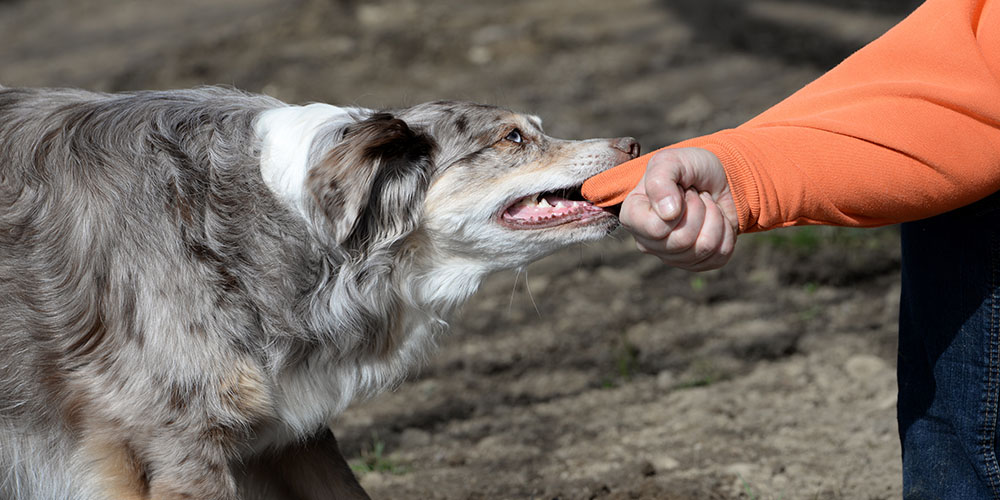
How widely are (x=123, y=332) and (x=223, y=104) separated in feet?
2.42

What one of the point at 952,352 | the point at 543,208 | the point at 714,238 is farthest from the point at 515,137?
the point at 952,352

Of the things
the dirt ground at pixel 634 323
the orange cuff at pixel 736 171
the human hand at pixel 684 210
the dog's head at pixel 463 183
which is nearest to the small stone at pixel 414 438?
the dirt ground at pixel 634 323

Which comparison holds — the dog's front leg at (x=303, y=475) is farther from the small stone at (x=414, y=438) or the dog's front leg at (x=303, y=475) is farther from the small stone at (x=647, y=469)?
the small stone at (x=647, y=469)

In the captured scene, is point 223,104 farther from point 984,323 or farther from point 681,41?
point 681,41

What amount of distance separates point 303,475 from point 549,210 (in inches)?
43.1

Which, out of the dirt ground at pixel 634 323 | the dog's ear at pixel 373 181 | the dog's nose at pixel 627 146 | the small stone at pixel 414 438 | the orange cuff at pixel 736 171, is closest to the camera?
the orange cuff at pixel 736 171

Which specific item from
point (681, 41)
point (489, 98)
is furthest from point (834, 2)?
point (489, 98)

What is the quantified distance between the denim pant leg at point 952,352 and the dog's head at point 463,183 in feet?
2.69

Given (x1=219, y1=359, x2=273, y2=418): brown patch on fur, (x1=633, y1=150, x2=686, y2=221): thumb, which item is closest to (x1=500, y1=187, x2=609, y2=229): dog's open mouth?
(x1=633, y1=150, x2=686, y2=221): thumb

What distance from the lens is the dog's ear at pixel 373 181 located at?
2.56 m

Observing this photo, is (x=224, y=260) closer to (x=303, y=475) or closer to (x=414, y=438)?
(x=303, y=475)

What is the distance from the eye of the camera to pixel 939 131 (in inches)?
85.2

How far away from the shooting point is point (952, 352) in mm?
2436

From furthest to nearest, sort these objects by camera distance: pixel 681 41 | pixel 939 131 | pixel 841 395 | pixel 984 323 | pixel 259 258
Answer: pixel 681 41, pixel 841 395, pixel 259 258, pixel 984 323, pixel 939 131
